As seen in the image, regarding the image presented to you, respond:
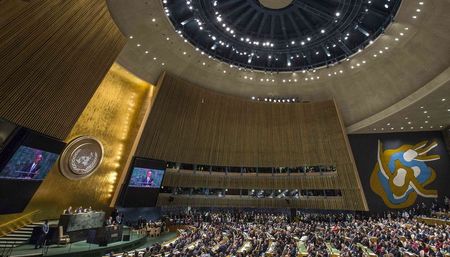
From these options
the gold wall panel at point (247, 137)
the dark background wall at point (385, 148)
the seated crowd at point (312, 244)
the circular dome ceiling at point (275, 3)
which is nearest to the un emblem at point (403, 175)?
the dark background wall at point (385, 148)

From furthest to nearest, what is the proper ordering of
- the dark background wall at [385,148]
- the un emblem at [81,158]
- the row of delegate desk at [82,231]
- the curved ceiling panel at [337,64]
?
the dark background wall at [385,148], the un emblem at [81,158], the curved ceiling panel at [337,64], the row of delegate desk at [82,231]

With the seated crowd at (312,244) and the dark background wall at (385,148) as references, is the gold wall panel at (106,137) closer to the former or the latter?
the seated crowd at (312,244)

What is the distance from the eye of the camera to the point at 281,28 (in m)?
21.4

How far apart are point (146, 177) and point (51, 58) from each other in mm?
10406

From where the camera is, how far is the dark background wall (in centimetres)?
2191

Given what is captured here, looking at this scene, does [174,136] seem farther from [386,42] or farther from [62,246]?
[386,42]

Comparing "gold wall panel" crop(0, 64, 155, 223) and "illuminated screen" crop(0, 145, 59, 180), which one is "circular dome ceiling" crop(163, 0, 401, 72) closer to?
"gold wall panel" crop(0, 64, 155, 223)

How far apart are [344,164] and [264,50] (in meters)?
12.8

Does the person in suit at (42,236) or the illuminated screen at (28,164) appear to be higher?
A: the illuminated screen at (28,164)

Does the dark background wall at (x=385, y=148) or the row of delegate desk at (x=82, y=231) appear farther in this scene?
the dark background wall at (x=385, y=148)

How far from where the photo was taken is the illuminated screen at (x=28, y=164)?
34.1 ft

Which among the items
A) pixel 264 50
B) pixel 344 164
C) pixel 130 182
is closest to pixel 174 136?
pixel 130 182

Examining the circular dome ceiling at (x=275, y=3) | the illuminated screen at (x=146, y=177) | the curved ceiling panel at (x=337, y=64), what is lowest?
the illuminated screen at (x=146, y=177)

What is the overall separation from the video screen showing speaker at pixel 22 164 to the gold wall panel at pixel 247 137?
883cm
